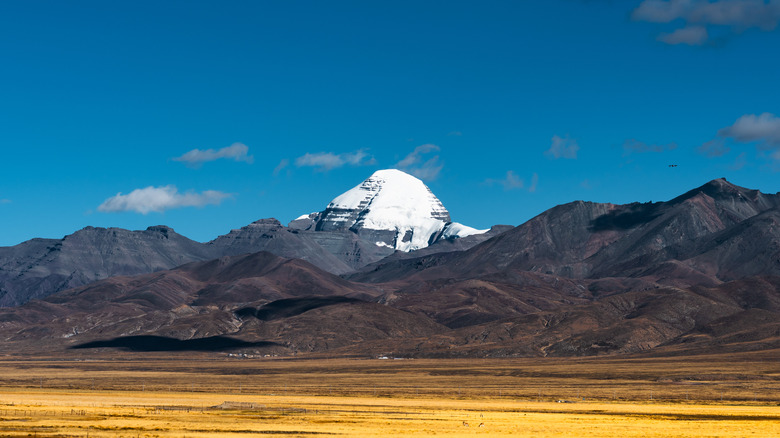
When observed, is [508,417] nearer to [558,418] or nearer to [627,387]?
[558,418]

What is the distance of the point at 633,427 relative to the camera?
88.9 m

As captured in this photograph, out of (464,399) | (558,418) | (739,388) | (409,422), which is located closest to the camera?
(409,422)

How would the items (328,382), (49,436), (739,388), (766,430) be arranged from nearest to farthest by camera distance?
(49,436), (766,430), (739,388), (328,382)

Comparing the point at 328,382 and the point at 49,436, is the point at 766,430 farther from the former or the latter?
the point at 328,382

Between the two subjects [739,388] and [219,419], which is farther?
[739,388]

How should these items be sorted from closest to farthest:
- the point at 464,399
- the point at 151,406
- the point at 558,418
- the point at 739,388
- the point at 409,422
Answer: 1. the point at 409,422
2. the point at 558,418
3. the point at 151,406
4. the point at 464,399
5. the point at 739,388

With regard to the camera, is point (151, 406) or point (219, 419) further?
point (151, 406)

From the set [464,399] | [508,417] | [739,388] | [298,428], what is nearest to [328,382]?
[464,399]

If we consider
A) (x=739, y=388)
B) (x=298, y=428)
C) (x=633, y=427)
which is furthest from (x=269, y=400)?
(x=739, y=388)

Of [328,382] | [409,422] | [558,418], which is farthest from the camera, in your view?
[328,382]

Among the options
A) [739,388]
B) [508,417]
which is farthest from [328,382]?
[508,417]

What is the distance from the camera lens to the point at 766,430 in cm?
8638

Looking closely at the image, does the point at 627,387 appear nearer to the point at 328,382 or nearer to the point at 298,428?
the point at 328,382

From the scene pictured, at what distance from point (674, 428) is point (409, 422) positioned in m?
24.4
